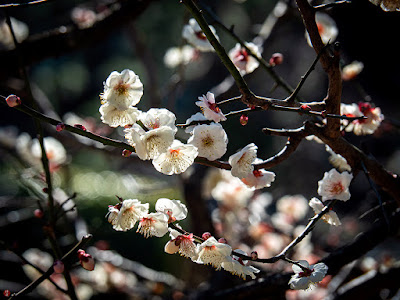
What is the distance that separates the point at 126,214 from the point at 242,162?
0.22 meters

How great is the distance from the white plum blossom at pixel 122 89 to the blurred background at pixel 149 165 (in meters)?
0.18

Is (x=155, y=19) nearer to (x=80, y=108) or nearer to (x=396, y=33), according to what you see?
(x=80, y=108)

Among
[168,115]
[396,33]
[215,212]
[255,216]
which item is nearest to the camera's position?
[168,115]

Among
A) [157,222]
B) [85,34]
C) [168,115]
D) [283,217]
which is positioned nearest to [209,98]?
[168,115]

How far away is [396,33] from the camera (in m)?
3.31

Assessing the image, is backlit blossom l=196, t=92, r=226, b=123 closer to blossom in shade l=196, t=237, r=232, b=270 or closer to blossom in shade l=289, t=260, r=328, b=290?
blossom in shade l=196, t=237, r=232, b=270

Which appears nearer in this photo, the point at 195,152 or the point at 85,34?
the point at 195,152

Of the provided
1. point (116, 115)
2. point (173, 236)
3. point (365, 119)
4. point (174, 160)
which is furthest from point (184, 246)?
point (365, 119)

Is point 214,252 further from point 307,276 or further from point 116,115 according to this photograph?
point 116,115

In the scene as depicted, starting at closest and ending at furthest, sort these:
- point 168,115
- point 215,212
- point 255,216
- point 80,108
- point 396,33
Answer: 1. point 168,115
2. point 215,212
3. point 255,216
4. point 396,33
5. point 80,108

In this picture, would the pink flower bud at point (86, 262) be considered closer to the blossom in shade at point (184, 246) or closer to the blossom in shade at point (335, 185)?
the blossom in shade at point (184, 246)

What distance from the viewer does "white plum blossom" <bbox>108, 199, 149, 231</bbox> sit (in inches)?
25.8

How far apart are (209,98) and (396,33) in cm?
328

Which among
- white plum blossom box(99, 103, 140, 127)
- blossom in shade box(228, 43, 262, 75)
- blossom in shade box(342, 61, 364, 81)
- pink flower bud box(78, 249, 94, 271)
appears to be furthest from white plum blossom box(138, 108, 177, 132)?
blossom in shade box(342, 61, 364, 81)
